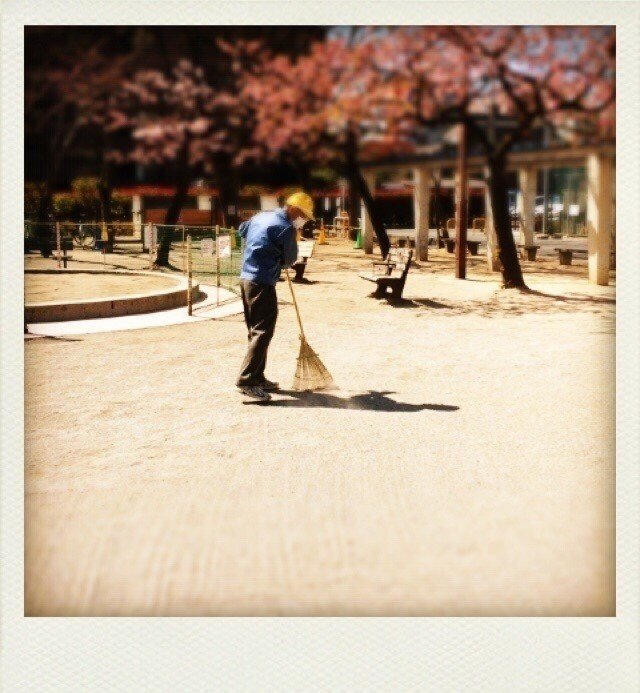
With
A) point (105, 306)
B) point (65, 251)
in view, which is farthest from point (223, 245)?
point (65, 251)

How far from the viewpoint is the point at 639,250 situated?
4.12m

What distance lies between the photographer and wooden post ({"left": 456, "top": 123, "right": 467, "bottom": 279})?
5.77 metres

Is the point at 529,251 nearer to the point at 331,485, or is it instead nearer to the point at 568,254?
the point at 568,254

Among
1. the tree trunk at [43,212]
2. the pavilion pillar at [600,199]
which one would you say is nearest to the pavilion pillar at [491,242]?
the pavilion pillar at [600,199]

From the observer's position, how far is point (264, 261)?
5500 millimetres

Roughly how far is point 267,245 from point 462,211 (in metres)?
1.83

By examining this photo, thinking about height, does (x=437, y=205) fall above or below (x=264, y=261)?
above

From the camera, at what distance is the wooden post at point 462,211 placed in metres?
5.77

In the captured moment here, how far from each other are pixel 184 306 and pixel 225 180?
5.25 metres

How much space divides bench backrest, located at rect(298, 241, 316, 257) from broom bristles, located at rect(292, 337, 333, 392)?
154 cm

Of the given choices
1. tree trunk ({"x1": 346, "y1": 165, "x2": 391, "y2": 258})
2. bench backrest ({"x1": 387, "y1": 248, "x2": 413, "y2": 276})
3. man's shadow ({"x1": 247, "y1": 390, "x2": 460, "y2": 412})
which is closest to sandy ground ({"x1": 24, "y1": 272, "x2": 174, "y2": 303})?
bench backrest ({"x1": 387, "y1": 248, "x2": 413, "y2": 276})
